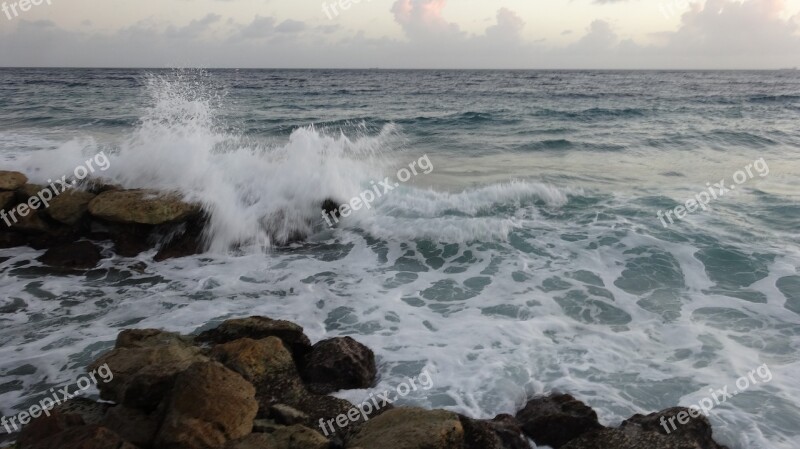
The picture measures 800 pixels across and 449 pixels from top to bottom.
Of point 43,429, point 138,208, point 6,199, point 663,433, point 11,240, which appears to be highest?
point 6,199

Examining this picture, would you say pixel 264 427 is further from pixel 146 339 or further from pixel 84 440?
pixel 146 339

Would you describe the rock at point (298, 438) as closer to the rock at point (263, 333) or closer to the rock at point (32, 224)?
the rock at point (263, 333)

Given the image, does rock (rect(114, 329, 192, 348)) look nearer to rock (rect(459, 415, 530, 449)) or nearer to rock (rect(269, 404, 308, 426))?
rock (rect(269, 404, 308, 426))

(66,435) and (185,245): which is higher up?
(185,245)

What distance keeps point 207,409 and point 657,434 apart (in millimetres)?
3518

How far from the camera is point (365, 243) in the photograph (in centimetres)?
1009

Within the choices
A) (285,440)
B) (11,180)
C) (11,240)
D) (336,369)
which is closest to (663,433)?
(336,369)

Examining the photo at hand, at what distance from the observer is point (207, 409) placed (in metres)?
4.09

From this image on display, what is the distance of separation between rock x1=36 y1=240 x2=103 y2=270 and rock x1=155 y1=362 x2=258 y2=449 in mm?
5232

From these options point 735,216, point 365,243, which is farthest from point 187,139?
point 735,216

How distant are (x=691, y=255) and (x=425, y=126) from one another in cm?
1547

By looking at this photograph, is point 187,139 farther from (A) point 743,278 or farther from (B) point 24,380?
(A) point 743,278

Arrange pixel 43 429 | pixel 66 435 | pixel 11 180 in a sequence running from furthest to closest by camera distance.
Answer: pixel 11 180 → pixel 43 429 → pixel 66 435

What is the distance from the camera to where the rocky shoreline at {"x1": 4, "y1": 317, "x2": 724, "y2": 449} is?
396 cm
